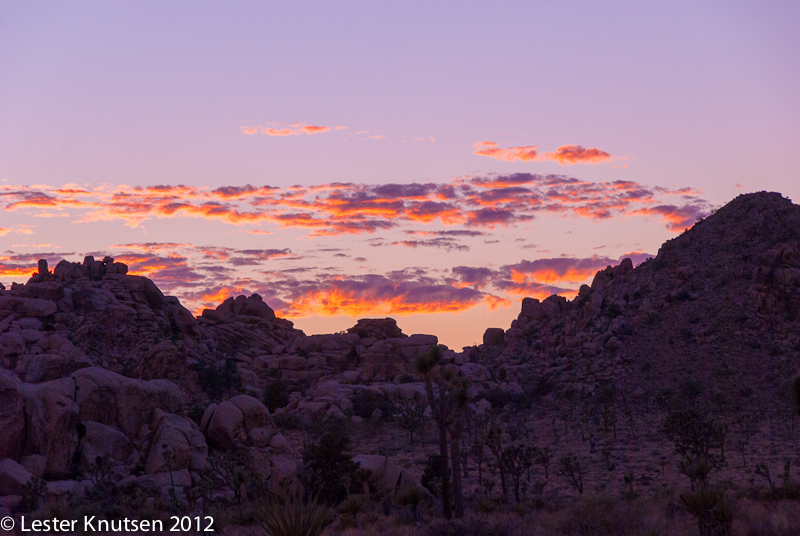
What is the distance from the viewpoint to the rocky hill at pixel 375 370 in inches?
1597

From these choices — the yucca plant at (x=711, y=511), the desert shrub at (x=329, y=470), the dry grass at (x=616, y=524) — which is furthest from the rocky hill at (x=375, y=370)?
the yucca plant at (x=711, y=511)

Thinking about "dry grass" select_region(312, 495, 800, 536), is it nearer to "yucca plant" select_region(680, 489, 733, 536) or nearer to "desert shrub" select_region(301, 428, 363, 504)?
"yucca plant" select_region(680, 489, 733, 536)

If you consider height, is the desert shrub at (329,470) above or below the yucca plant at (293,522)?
below

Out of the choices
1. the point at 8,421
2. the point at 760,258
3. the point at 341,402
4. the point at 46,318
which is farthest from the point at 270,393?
the point at 760,258

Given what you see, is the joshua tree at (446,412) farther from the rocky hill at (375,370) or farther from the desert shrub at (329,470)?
the rocky hill at (375,370)

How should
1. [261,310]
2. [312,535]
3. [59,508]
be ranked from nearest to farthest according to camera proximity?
[312,535]
[59,508]
[261,310]

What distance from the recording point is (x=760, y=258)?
245 ft

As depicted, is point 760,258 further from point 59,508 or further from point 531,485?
point 59,508

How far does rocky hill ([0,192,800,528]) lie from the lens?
133 ft

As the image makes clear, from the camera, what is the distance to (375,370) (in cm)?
9250

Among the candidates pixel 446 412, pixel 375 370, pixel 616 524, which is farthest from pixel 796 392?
pixel 375 370

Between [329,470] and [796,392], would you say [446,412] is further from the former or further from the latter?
[796,392]

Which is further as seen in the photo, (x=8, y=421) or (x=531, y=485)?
(x=531, y=485)

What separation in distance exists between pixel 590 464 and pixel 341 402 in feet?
105
